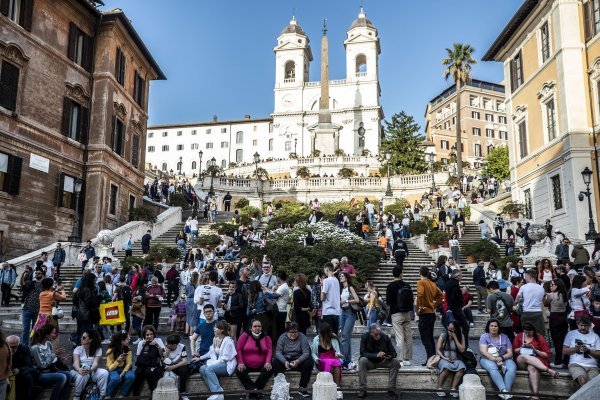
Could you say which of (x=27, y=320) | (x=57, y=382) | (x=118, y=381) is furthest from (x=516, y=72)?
(x=57, y=382)

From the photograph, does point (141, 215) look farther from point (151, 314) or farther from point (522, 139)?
point (522, 139)

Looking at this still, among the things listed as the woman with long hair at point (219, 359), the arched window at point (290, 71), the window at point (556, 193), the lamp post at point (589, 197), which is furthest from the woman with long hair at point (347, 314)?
the arched window at point (290, 71)

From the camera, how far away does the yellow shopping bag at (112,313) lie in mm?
11781

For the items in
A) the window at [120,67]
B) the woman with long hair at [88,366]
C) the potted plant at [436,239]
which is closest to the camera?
the woman with long hair at [88,366]

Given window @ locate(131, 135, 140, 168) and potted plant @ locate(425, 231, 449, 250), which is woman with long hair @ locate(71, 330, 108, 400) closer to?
potted plant @ locate(425, 231, 449, 250)

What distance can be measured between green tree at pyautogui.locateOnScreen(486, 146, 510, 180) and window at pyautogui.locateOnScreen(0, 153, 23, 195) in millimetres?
51047

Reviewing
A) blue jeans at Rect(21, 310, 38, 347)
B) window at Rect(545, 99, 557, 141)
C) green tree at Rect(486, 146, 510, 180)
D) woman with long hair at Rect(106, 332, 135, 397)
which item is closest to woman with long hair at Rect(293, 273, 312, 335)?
woman with long hair at Rect(106, 332, 135, 397)

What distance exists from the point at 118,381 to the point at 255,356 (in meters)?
2.23

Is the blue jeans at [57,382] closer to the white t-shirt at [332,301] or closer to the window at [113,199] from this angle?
the white t-shirt at [332,301]

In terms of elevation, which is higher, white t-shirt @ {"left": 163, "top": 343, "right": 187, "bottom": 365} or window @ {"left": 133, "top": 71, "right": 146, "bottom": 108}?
window @ {"left": 133, "top": 71, "right": 146, "bottom": 108}

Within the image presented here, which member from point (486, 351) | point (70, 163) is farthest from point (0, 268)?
point (486, 351)

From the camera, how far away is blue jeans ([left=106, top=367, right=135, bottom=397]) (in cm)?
875

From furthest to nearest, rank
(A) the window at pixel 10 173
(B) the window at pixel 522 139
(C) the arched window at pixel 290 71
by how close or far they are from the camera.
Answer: (C) the arched window at pixel 290 71, (B) the window at pixel 522 139, (A) the window at pixel 10 173

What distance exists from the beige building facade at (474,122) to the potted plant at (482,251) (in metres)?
72.4
